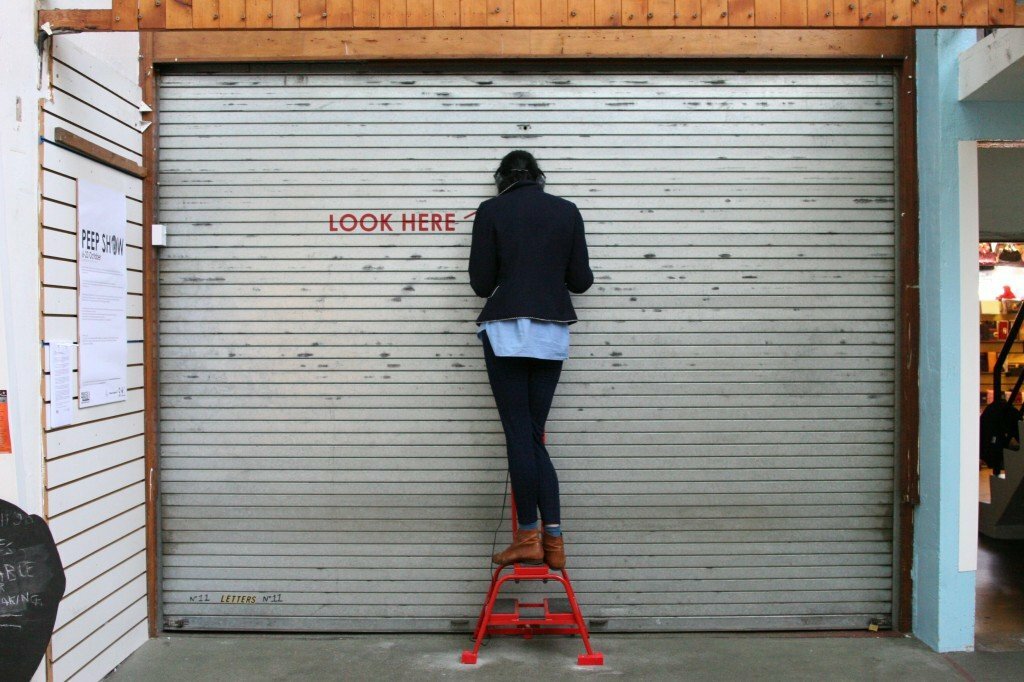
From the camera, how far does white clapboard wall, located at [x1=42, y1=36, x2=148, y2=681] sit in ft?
12.0

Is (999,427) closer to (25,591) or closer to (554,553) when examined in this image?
(554,553)

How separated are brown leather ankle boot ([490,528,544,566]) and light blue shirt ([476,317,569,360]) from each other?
0.85 metres

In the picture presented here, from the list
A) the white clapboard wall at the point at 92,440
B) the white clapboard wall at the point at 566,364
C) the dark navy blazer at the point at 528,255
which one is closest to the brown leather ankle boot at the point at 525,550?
the white clapboard wall at the point at 566,364

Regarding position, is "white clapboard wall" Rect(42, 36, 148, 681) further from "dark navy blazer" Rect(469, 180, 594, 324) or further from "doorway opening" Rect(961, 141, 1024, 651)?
"doorway opening" Rect(961, 141, 1024, 651)

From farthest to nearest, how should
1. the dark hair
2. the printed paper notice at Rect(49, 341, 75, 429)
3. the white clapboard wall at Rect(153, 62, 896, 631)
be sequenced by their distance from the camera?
the white clapboard wall at Rect(153, 62, 896, 631)
the dark hair
the printed paper notice at Rect(49, 341, 75, 429)

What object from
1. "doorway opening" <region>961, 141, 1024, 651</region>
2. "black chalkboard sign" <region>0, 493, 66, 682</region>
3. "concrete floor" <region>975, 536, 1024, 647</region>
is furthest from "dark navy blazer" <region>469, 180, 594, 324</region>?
"concrete floor" <region>975, 536, 1024, 647</region>

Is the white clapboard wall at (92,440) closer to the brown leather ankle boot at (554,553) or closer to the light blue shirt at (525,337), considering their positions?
the light blue shirt at (525,337)

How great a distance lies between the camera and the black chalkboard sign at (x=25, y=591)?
131 inches

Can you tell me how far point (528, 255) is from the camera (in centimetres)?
413

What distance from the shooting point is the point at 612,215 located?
15.2ft

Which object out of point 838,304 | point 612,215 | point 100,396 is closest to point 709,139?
point 612,215

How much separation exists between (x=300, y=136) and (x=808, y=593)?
3.64 metres

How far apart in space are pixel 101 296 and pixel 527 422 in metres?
2.08

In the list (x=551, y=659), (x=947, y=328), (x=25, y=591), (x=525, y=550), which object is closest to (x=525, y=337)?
(x=525, y=550)
